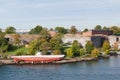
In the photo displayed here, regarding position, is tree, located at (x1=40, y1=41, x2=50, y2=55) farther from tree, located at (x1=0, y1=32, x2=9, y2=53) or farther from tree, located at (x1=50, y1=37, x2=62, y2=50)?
tree, located at (x1=0, y1=32, x2=9, y2=53)

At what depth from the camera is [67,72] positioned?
2678 centimetres

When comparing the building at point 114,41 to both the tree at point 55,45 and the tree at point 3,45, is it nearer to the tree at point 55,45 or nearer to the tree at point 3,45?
the tree at point 55,45

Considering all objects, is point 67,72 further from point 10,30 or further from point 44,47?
point 10,30

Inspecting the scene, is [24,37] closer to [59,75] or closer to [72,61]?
[72,61]

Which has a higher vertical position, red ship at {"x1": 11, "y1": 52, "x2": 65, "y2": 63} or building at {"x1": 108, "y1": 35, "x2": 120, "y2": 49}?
building at {"x1": 108, "y1": 35, "x2": 120, "y2": 49}

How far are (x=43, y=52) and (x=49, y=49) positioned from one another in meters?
1.85

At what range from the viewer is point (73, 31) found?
198ft

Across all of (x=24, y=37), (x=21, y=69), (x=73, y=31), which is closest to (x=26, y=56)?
(x=21, y=69)

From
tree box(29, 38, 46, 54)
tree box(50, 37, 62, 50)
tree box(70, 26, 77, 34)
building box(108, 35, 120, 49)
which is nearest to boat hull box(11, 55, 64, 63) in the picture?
tree box(29, 38, 46, 54)

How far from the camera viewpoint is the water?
24.3m

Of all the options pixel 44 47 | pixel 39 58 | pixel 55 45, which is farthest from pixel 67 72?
pixel 55 45

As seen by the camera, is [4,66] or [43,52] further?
[43,52]

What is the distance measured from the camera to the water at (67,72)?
24.3 meters

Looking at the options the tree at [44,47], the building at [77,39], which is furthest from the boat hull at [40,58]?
the building at [77,39]
